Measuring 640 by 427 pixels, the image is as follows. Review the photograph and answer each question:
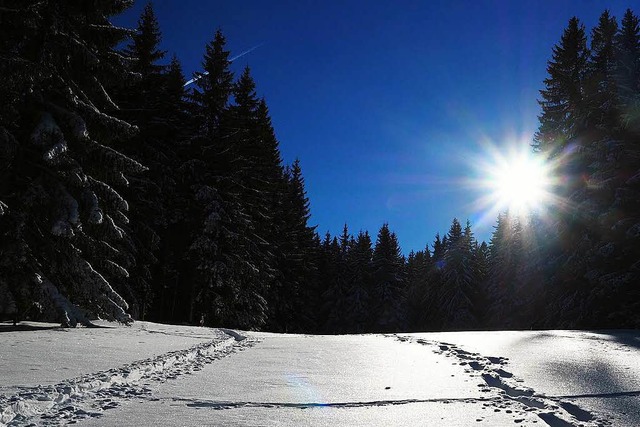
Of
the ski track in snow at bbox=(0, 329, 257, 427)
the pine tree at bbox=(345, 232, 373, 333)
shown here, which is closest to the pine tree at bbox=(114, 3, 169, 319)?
the ski track in snow at bbox=(0, 329, 257, 427)

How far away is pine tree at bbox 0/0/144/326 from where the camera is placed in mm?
10836

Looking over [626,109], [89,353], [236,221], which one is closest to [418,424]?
[89,353]

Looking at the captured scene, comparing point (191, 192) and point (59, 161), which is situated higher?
point (191, 192)

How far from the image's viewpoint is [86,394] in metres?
4.85

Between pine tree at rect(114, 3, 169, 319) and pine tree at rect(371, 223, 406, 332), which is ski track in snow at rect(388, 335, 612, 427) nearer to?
pine tree at rect(114, 3, 169, 319)

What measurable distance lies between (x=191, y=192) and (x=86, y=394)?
2010cm

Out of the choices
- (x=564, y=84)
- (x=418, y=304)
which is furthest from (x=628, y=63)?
(x=418, y=304)

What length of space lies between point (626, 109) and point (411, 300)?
39.5 meters

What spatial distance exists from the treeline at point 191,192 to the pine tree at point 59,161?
0.04 metres

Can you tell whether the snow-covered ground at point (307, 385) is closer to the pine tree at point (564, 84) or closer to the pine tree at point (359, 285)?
the pine tree at point (564, 84)

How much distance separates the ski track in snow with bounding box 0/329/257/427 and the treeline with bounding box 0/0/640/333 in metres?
5.89

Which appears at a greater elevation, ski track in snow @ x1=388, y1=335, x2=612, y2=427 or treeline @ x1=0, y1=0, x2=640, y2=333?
treeline @ x1=0, y1=0, x2=640, y2=333

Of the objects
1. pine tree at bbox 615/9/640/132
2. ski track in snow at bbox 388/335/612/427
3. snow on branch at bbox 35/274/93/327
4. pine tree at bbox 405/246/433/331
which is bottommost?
ski track in snow at bbox 388/335/612/427

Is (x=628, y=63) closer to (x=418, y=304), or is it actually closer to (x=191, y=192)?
(x=191, y=192)
